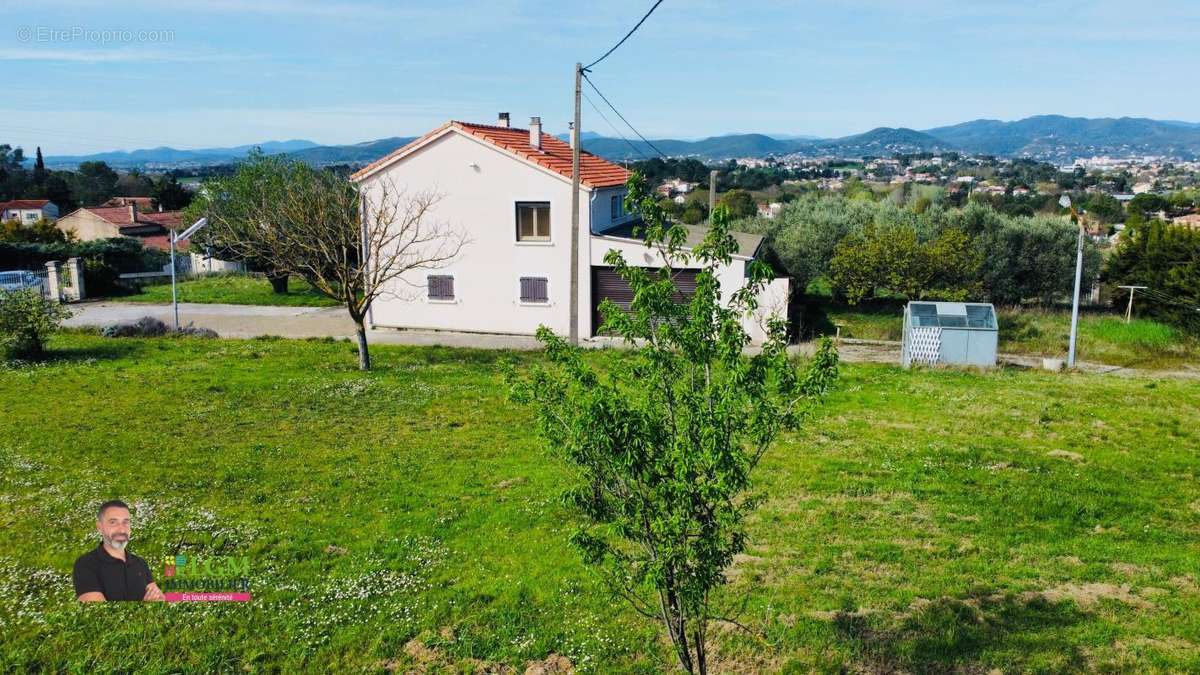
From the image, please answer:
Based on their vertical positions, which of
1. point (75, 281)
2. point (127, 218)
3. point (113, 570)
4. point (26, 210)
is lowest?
point (113, 570)

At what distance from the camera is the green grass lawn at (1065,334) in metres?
27.5

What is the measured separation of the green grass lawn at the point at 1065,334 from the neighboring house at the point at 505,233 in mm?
5285

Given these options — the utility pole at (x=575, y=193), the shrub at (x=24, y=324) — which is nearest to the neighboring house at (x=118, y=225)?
the shrub at (x=24, y=324)

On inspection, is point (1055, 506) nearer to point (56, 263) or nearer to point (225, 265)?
point (56, 263)

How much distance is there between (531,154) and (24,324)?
16004 millimetres

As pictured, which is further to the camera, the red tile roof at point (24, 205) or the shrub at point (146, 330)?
the red tile roof at point (24, 205)

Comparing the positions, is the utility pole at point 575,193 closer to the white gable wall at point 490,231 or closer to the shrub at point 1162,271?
the white gable wall at point 490,231

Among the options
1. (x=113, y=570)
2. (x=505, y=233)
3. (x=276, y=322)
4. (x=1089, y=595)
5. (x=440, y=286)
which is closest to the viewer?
(x=1089, y=595)

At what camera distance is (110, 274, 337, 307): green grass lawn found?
38.0 meters

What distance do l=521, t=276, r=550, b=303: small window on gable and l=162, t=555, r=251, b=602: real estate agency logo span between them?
19.8 m

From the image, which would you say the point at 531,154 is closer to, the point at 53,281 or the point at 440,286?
the point at 440,286

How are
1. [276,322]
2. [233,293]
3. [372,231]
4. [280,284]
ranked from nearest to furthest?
1. [372,231]
2. [276,322]
3. [233,293]
4. [280,284]

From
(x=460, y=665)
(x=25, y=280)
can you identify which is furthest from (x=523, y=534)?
(x=25, y=280)

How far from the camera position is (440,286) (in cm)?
3044
